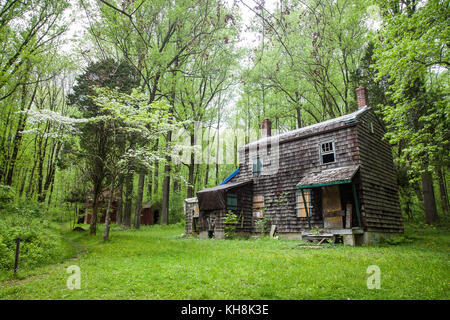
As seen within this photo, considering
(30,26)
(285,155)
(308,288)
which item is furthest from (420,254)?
(30,26)

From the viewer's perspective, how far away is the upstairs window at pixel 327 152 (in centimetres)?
1519

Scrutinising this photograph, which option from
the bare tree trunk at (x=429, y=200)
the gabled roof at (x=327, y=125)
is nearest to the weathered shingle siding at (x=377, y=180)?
the gabled roof at (x=327, y=125)

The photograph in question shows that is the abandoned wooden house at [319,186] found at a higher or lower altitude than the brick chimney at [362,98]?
lower

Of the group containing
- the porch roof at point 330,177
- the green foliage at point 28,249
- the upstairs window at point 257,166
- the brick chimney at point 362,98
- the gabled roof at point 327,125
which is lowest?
the green foliage at point 28,249

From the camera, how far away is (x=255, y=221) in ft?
59.1

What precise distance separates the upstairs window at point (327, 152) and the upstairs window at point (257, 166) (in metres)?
4.55

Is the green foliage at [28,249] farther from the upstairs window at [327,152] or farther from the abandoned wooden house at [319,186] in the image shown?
the upstairs window at [327,152]

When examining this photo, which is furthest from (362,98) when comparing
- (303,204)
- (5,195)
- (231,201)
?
(5,195)

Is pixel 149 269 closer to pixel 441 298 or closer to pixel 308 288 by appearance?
pixel 308 288

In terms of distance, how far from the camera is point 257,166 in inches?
743

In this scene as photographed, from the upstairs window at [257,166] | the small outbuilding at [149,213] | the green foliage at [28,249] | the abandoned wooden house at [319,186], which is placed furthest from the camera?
the small outbuilding at [149,213]

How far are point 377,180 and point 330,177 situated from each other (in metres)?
3.65

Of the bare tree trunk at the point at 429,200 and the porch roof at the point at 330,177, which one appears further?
the bare tree trunk at the point at 429,200

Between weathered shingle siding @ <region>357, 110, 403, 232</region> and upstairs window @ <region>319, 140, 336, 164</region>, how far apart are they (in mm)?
1494
